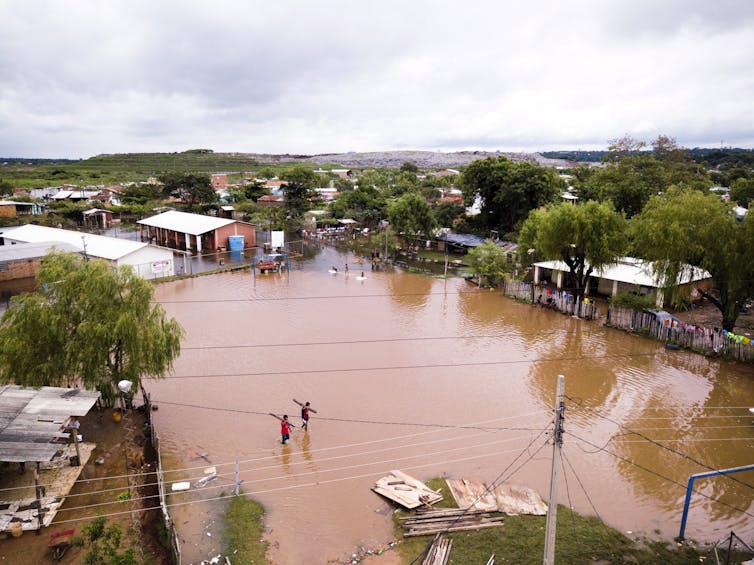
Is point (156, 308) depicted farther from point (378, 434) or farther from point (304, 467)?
point (378, 434)

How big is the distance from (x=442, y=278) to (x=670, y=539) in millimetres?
25367

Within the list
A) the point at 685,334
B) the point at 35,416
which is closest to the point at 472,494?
the point at 35,416

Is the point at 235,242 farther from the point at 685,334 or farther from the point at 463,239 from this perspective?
the point at 685,334

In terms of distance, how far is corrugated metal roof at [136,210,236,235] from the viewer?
140ft

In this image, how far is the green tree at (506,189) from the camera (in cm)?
4525

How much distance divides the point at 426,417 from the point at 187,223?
34.9 m

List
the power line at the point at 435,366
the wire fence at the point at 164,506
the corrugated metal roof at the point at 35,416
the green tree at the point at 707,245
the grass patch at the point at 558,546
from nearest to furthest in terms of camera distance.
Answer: the wire fence at the point at 164,506 → the grass patch at the point at 558,546 → the corrugated metal roof at the point at 35,416 → the power line at the point at 435,366 → the green tree at the point at 707,245

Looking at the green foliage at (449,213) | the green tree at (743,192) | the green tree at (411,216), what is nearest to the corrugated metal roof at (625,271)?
the green tree at (411,216)

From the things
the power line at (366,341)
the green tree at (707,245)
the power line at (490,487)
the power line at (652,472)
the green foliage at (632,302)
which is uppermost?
the green tree at (707,245)

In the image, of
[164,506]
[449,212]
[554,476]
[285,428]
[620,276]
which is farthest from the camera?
[449,212]

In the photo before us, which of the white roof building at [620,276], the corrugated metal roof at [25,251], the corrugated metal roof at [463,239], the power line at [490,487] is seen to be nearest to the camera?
the power line at [490,487]

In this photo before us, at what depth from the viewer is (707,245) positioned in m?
20.9

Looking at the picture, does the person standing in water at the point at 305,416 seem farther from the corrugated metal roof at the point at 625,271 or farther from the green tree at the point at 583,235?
the corrugated metal roof at the point at 625,271

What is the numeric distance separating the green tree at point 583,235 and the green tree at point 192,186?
4769cm
